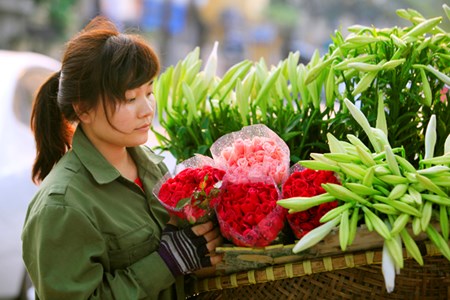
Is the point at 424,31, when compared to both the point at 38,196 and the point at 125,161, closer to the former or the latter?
the point at 125,161

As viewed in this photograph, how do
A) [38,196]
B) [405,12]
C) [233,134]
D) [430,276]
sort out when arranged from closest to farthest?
[430,276], [38,196], [233,134], [405,12]

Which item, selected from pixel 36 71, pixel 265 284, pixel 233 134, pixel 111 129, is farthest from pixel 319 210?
pixel 36 71

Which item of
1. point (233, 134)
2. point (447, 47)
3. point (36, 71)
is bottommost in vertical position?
point (36, 71)

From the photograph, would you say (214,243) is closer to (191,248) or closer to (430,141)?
(191,248)

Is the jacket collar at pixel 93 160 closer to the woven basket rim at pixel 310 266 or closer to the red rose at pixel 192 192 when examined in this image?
the red rose at pixel 192 192

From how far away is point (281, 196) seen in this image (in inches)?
71.6

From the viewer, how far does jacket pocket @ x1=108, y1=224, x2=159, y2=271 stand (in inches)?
74.4

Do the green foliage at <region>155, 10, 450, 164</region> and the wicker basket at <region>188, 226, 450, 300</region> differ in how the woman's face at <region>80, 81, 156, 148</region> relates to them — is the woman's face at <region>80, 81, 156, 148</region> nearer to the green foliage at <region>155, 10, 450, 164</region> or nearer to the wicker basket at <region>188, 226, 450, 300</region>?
the green foliage at <region>155, 10, 450, 164</region>

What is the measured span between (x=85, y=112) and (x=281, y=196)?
576 millimetres

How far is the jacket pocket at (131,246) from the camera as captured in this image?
1.89 meters

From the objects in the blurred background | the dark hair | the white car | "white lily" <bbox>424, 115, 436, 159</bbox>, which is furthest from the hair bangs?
the blurred background

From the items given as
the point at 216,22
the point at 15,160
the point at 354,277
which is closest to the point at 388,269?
the point at 354,277

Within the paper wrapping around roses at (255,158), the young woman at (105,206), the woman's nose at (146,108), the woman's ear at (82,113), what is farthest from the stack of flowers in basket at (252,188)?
the woman's ear at (82,113)

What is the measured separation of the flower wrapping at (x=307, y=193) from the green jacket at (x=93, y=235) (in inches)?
14.6
